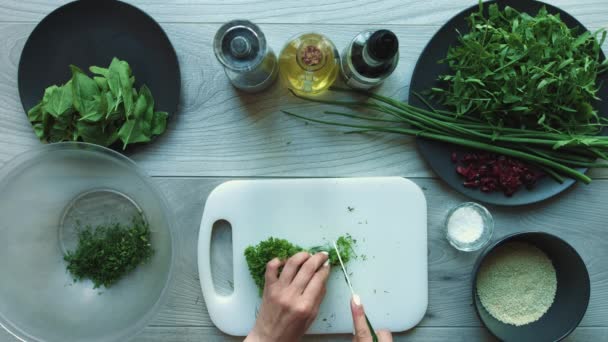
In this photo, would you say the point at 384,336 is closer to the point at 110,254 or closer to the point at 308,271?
the point at 308,271

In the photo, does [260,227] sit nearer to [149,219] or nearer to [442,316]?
[149,219]

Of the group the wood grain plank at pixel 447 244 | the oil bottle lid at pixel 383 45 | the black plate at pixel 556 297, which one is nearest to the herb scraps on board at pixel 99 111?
the wood grain plank at pixel 447 244

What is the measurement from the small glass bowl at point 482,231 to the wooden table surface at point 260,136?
3 cm

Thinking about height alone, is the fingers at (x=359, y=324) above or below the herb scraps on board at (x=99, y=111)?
below

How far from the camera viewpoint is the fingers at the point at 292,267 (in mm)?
923

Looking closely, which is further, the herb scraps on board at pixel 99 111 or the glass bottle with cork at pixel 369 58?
the herb scraps on board at pixel 99 111

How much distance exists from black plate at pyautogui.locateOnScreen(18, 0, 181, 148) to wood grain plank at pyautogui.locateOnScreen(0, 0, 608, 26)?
5cm

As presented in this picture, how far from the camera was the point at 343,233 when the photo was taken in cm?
101

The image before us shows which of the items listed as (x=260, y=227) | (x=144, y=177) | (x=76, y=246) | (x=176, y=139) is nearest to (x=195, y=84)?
(x=176, y=139)

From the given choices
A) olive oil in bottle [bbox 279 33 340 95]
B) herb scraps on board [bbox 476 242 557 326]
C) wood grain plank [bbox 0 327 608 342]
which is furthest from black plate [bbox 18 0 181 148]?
herb scraps on board [bbox 476 242 557 326]

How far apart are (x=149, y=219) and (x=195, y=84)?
0.33 metres

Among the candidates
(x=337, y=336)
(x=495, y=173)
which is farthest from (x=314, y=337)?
(x=495, y=173)

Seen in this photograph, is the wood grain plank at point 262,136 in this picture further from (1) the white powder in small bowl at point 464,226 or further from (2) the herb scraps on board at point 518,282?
(2) the herb scraps on board at point 518,282

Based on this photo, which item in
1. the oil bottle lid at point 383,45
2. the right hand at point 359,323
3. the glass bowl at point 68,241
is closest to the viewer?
the oil bottle lid at point 383,45
